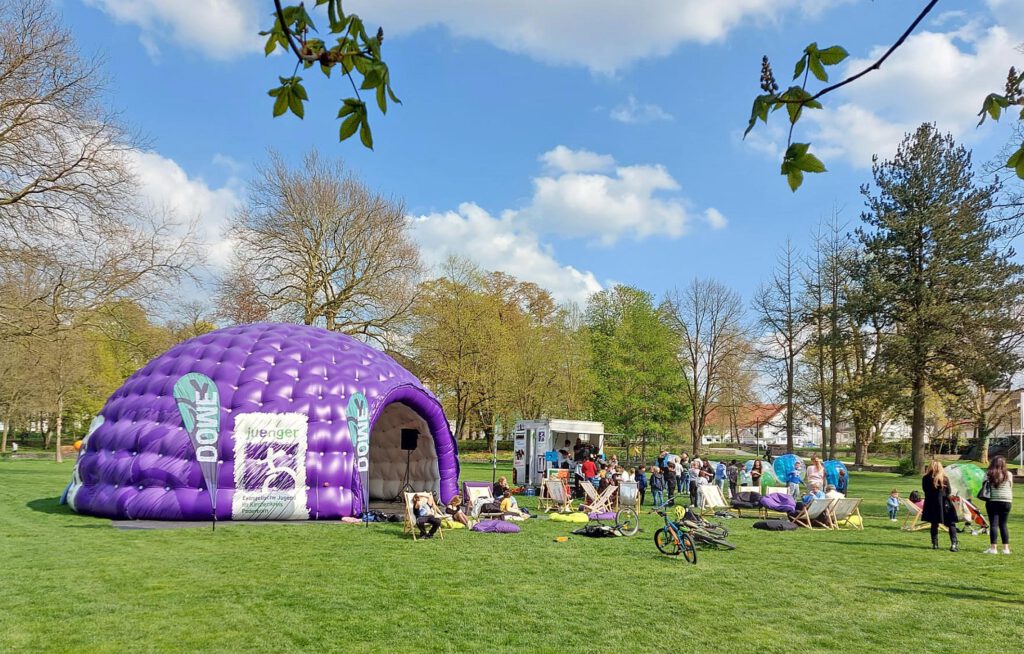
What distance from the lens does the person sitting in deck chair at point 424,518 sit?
12.6 meters

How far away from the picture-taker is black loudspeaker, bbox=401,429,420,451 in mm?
17547

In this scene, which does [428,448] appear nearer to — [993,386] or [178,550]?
[178,550]

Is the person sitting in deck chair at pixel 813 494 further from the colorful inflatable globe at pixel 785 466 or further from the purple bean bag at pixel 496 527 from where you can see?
the purple bean bag at pixel 496 527

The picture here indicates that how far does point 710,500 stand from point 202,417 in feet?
39.7

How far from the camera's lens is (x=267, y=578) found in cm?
902

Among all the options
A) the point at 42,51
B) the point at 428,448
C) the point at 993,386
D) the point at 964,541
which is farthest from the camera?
the point at 993,386

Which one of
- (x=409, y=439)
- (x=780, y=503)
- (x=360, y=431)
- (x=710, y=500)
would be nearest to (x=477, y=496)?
(x=409, y=439)

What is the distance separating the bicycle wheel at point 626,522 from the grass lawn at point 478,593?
0.36 m

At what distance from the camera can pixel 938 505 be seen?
12539mm

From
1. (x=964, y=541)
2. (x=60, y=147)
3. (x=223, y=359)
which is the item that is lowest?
(x=964, y=541)

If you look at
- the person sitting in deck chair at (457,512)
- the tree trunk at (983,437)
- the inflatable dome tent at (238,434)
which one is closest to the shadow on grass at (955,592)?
the person sitting in deck chair at (457,512)

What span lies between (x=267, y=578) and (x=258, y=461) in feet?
17.2

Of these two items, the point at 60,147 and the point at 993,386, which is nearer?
the point at 60,147

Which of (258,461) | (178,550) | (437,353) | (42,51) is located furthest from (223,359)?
(437,353)
